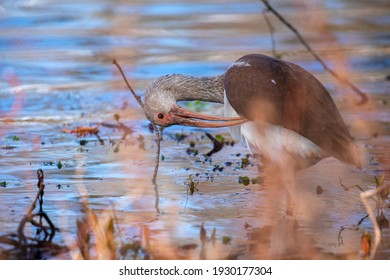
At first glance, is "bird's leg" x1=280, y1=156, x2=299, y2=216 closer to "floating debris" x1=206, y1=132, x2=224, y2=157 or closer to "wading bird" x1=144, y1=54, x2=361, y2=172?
"wading bird" x1=144, y1=54, x2=361, y2=172

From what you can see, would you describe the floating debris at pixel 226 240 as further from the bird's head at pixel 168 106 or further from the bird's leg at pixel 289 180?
the bird's head at pixel 168 106

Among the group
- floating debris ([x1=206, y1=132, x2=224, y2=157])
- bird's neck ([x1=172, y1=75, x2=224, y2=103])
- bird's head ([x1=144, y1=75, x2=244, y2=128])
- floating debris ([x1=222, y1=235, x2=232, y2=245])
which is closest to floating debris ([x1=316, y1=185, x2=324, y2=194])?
bird's head ([x1=144, y1=75, x2=244, y2=128])

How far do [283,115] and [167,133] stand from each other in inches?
102

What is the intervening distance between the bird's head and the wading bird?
29cm

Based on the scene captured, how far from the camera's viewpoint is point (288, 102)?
6633mm

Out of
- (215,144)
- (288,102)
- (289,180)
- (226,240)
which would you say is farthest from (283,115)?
(215,144)

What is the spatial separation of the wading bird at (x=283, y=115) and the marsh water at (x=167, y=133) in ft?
1.18

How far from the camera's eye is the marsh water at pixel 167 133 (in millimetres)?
6156

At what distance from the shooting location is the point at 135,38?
533 inches

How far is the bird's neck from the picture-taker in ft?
24.9

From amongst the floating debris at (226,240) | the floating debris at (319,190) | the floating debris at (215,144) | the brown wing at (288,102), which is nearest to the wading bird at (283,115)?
the brown wing at (288,102)

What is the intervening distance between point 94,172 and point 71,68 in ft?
14.6
